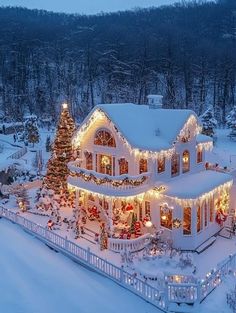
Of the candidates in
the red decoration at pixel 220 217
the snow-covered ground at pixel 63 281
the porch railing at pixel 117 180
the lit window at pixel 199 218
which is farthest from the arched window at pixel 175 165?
the snow-covered ground at pixel 63 281

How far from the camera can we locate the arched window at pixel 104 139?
70.8 ft

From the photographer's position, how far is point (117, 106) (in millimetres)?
21938

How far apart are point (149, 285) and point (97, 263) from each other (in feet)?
10.4

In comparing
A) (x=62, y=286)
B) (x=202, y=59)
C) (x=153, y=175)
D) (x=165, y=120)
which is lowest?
(x=62, y=286)

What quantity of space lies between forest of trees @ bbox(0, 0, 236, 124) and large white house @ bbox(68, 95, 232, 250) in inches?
1189

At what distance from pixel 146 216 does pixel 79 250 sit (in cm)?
457

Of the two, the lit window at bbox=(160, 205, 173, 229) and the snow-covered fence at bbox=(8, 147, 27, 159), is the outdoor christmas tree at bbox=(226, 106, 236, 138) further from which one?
the lit window at bbox=(160, 205, 173, 229)

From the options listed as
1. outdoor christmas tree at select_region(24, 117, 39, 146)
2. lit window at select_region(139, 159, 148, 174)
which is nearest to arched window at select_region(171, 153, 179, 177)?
lit window at select_region(139, 159, 148, 174)

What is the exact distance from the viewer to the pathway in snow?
1430 centimetres

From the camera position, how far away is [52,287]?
15.5 m

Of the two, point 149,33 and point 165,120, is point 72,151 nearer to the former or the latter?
point 165,120

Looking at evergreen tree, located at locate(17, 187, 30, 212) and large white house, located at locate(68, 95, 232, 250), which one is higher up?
large white house, located at locate(68, 95, 232, 250)

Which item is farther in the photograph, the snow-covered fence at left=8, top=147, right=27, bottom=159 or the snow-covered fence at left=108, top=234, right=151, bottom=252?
the snow-covered fence at left=8, top=147, right=27, bottom=159

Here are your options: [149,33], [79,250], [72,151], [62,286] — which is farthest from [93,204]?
[149,33]
